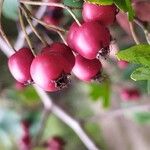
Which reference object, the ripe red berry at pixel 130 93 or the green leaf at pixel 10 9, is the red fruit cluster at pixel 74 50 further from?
the ripe red berry at pixel 130 93

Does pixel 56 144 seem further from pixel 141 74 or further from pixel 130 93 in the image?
pixel 141 74

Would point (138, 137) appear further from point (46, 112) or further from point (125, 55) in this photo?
point (125, 55)

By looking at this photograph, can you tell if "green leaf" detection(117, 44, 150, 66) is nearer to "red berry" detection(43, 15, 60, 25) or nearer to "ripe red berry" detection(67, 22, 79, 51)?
"ripe red berry" detection(67, 22, 79, 51)

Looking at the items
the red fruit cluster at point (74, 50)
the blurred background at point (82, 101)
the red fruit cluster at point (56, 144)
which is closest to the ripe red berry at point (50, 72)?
the red fruit cluster at point (74, 50)

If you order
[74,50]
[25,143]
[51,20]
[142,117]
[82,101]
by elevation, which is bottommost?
[82,101]

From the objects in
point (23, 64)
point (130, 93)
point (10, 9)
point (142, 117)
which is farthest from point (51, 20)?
point (142, 117)

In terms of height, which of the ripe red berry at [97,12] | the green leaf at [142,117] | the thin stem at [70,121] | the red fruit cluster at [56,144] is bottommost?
the green leaf at [142,117]

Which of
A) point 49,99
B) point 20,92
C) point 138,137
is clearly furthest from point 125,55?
point 138,137
